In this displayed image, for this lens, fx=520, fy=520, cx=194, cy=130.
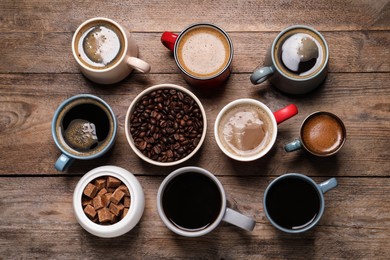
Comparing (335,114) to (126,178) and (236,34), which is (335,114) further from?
(126,178)

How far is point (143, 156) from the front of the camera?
1484 mm

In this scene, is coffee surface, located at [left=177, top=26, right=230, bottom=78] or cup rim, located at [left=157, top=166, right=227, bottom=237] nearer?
cup rim, located at [left=157, top=166, right=227, bottom=237]

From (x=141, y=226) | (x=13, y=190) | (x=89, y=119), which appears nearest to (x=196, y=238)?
(x=141, y=226)

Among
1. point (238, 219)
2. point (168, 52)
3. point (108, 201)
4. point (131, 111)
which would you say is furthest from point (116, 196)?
point (168, 52)

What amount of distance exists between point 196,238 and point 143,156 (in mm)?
298

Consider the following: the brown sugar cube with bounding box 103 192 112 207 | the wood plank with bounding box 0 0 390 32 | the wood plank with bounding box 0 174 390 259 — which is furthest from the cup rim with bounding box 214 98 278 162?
the brown sugar cube with bounding box 103 192 112 207

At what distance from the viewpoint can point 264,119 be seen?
152 centimetres

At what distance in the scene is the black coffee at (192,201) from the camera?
4.84 feet

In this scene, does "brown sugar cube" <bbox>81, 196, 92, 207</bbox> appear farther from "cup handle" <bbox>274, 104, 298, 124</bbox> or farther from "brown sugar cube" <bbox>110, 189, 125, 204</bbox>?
"cup handle" <bbox>274, 104, 298, 124</bbox>

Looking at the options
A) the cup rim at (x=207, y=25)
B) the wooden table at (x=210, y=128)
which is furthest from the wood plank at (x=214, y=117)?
the cup rim at (x=207, y=25)

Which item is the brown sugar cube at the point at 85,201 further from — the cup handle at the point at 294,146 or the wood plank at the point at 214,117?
the cup handle at the point at 294,146

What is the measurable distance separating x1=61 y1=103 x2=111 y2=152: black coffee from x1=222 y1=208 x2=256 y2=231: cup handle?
424 millimetres

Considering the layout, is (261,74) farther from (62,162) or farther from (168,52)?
(62,162)

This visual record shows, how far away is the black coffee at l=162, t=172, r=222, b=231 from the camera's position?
58.1 inches
